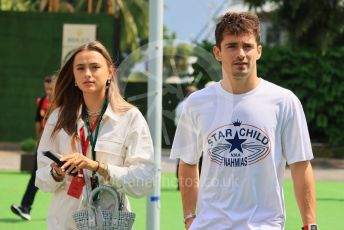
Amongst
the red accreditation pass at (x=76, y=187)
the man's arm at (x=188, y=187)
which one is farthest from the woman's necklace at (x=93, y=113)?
the man's arm at (x=188, y=187)

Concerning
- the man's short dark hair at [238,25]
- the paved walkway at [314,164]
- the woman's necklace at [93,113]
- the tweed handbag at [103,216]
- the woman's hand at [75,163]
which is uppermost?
the man's short dark hair at [238,25]

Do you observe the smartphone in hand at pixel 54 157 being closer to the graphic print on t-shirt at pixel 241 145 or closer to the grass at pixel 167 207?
the graphic print on t-shirt at pixel 241 145

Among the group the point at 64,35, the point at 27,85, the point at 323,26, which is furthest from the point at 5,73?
the point at 323,26

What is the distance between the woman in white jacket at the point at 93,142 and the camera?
4.20 m

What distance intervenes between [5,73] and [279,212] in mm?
23736

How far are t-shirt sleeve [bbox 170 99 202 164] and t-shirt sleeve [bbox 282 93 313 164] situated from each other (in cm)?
45

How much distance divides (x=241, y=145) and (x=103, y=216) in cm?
80

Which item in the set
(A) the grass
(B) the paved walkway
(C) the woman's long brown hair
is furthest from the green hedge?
(C) the woman's long brown hair

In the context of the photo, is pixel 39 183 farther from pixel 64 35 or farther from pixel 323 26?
pixel 323 26

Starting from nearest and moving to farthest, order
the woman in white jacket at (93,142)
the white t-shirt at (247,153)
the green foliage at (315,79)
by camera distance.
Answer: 1. the white t-shirt at (247,153)
2. the woman in white jacket at (93,142)
3. the green foliage at (315,79)

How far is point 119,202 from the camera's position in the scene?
416 cm

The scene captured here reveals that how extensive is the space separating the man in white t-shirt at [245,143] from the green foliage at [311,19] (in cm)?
2219

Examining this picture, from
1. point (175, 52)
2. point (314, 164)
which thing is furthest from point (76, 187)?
point (314, 164)

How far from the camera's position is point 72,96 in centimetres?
452
